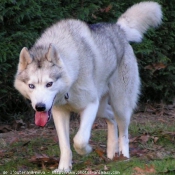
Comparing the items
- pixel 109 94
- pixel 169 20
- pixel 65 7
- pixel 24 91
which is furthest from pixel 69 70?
pixel 169 20

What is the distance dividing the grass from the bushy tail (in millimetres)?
1394

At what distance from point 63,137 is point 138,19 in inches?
87.7

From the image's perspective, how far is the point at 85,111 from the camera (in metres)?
6.38

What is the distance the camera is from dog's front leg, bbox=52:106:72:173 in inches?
249

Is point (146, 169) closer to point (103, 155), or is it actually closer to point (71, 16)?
point (103, 155)

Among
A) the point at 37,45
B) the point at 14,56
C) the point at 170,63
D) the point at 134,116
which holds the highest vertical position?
the point at 37,45

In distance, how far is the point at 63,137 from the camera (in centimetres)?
643

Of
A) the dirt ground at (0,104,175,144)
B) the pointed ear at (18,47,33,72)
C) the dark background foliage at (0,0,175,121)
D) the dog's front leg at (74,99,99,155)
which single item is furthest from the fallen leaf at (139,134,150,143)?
the pointed ear at (18,47,33,72)

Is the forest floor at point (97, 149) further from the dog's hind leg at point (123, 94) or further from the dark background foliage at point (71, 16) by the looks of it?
the dark background foliage at point (71, 16)

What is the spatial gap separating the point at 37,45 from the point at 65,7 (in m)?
2.99

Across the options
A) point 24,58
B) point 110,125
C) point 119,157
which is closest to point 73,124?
point 110,125

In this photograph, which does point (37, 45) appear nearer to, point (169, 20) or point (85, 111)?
point (85, 111)

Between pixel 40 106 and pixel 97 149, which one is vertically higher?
pixel 40 106

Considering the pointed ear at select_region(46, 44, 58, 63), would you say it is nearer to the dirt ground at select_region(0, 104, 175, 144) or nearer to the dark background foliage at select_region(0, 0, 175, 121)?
the dirt ground at select_region(0, 104, 175, 144)
